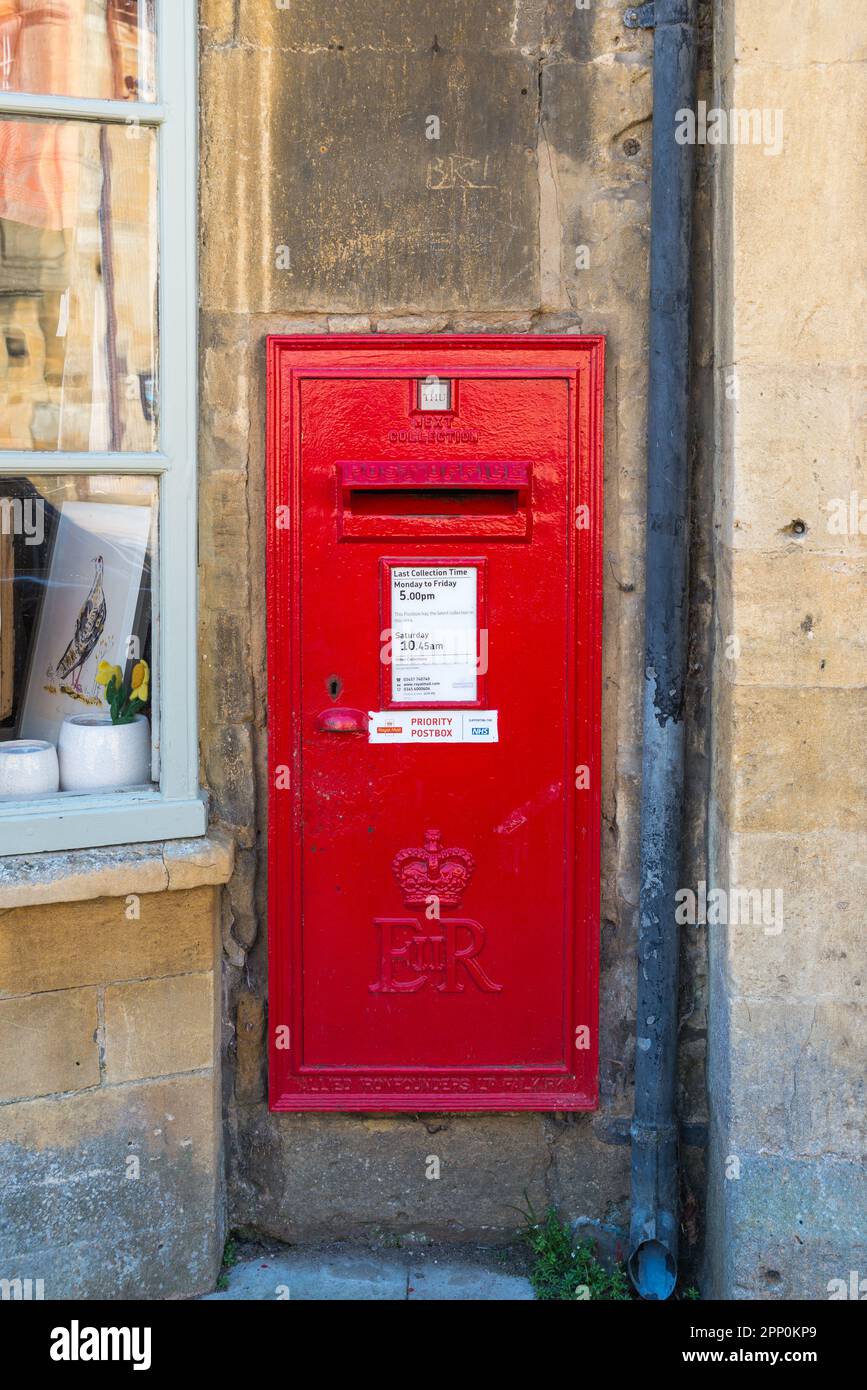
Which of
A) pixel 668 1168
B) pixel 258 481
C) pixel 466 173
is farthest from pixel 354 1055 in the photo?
pixel 466 173

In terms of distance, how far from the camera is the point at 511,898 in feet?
10.5

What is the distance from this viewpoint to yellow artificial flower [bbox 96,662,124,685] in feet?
10.3

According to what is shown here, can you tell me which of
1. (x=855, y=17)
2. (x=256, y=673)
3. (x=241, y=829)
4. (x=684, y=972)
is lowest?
(x=684, y=972)

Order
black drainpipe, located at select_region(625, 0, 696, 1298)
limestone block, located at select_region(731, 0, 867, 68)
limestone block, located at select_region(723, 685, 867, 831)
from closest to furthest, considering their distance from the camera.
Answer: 1. limestone block, located at select_region(731, 0, 867, 68)
2. limestone block, located at select_region(723, 685, 867, 831)
3. black drainpipe, located at select_region(625, 0, 696, 1298)

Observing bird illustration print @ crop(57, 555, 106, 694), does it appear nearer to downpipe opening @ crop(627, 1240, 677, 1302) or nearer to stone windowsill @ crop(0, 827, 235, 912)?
stone windowsill @ crop(0, 827, 235, 912)

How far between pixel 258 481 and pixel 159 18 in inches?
46.0

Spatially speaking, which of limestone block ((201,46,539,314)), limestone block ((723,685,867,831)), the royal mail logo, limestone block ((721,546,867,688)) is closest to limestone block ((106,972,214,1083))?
the royal mail logo

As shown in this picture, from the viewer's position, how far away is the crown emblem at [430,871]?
10.5 ft

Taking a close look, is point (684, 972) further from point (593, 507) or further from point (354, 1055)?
point (593, 507)

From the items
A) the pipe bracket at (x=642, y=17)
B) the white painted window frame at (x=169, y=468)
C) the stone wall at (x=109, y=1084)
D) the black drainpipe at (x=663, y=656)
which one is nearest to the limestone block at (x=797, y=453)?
the black drainpipe at (x=663, y=656)

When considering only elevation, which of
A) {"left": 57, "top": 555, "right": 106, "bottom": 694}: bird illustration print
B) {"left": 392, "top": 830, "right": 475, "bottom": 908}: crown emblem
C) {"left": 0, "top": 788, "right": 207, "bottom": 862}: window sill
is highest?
{"left": 57, "top": 555, "right": 106, "bottom": 694}: bird illustration print

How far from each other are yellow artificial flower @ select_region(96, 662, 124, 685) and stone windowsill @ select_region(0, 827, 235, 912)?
0.45 m

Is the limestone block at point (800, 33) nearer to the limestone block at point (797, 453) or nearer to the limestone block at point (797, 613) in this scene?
the limestone block at point (797, 453)

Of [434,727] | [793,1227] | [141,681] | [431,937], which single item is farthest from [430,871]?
[793,1227]
